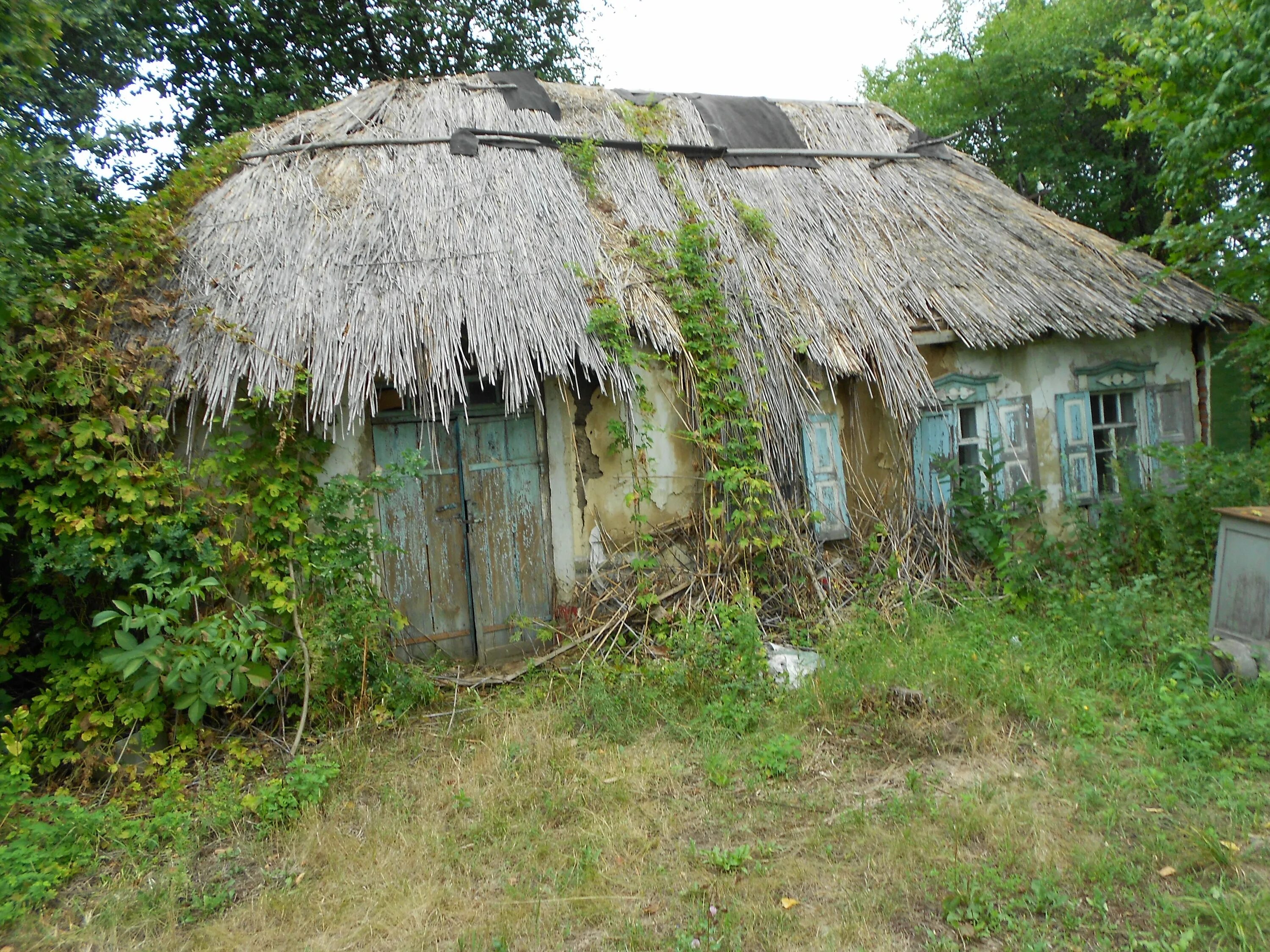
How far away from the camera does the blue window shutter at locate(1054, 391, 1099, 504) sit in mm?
7195

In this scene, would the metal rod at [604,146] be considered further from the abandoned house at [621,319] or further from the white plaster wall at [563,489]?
the white plaster wall at [563,489]

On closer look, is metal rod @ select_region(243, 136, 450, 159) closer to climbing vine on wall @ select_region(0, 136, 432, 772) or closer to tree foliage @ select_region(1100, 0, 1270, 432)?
climbing vine on wall @ select_region(0, 136, 432, 772)

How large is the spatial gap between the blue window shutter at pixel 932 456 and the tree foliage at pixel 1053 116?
229 inches

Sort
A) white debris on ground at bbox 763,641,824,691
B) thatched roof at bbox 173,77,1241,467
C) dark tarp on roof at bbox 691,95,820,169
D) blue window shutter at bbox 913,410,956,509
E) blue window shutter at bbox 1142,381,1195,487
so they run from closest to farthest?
white debris on ground at bbox 763,641,824,691, thatched roof at bbox 173,77,1241,467, blue window shutter at bbox 913,410,956,509, blue window shutter at bbox 1142,381,1195,487, dark tarp on roof at bbox 691,95,820,169

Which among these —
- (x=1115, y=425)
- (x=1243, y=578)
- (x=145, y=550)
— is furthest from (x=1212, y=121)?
(x=145, y=550)

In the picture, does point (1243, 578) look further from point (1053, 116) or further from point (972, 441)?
point (1053, 116)

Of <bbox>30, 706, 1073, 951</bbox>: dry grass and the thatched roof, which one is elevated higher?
the thatched roof

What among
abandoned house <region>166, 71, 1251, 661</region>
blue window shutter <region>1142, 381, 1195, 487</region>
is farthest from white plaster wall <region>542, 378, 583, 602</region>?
blue window shutter <region>1142, 381, 1195, 487</region>

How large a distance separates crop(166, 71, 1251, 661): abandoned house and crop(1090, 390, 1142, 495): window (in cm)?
2

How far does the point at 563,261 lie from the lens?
229 inches

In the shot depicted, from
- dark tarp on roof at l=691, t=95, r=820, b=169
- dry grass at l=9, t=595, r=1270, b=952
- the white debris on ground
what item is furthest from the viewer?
dark tarp on roof at l=691, t=95, r=820, b=169

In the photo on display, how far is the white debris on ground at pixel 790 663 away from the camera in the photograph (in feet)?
16.1

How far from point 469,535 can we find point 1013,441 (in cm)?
455

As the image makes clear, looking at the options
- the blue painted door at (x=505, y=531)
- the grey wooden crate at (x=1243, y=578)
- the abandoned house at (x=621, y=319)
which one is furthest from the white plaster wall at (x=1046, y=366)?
the blue painted door at (x=505, y=531)
